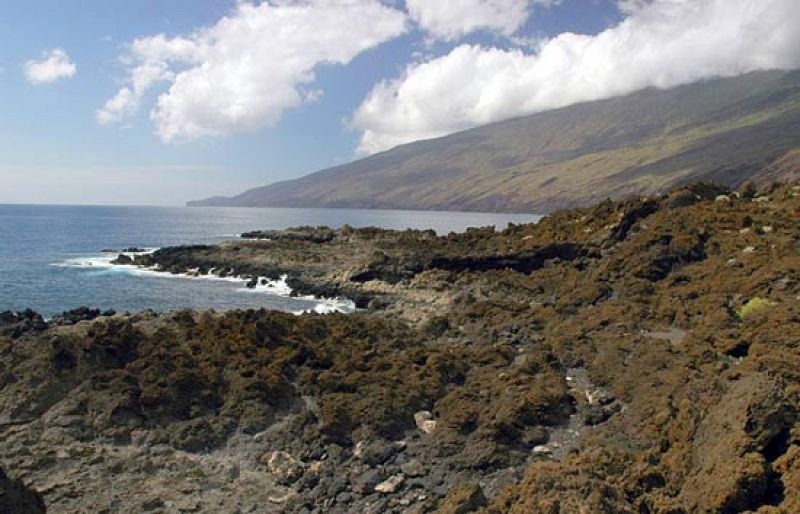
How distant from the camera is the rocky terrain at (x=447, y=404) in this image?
38.4 feet

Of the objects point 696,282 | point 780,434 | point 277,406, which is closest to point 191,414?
point 277,406

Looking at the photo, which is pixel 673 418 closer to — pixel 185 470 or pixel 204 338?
pixel 185 470

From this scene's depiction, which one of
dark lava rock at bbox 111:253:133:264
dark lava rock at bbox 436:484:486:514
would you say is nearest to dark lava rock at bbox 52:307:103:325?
dark lava rock at bbox 436:484:486:514

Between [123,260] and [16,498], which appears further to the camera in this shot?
[123,260]

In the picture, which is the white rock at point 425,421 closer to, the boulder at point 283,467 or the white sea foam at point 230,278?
the boulder at point 283,467

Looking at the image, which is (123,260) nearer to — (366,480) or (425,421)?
(425,421)

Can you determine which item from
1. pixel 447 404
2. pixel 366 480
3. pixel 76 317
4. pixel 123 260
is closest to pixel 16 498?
pixel 366 480

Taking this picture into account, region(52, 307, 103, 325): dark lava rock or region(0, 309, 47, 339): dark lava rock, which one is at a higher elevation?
region(0, 309, 47, 339): dark lava rock

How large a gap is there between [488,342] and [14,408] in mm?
17761

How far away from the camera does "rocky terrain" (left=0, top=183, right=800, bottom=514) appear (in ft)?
38.4

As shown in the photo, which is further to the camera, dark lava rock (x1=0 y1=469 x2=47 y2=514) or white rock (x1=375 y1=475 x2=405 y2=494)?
white rock (x1=375 y1=475 x2=405 y2=494)

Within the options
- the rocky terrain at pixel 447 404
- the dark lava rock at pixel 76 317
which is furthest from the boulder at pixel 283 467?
the dark lava rock at pixel 76 317

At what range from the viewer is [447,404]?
18391 mm

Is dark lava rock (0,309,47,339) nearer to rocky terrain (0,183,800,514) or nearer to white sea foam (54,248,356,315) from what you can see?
rocky terrain (0,183,800,514)
